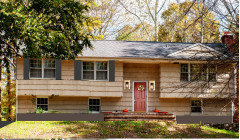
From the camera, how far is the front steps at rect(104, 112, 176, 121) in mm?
9734

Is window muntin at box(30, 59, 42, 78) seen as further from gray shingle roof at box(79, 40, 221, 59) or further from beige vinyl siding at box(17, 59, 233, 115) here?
gray shingle roof at box(79, 40, 221, 59)

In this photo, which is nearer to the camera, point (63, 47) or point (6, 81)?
point (63, 47)

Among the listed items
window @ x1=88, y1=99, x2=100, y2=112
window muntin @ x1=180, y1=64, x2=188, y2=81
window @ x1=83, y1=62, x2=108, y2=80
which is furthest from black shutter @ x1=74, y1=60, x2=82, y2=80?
window muntin @ x1=180, y1=64, x2=188, y2=81

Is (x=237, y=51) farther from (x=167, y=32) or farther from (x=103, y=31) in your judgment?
(x=103, y=31)

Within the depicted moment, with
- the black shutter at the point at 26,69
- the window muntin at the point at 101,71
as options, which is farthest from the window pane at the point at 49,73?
the window muntin at the point at 101,71

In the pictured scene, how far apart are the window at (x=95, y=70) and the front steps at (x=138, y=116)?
1.74 meters

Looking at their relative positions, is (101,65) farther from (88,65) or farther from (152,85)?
(152,85)

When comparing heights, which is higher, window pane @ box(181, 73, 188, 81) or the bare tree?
the bare tree

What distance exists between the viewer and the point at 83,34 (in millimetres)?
9242

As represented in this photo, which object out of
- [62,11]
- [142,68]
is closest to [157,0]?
[142,68]

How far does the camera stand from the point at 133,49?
34.4ft

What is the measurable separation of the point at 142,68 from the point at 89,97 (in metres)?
2.84

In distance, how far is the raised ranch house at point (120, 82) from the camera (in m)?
9.59

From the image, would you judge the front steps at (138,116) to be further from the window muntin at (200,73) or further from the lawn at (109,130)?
the window muntin at (200,73)
